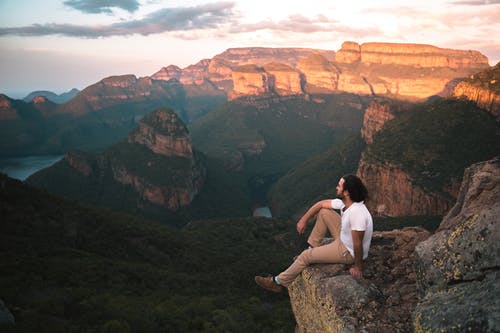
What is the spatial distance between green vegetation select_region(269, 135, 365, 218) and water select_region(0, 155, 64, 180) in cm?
12448

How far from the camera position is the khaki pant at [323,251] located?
35.5 ft

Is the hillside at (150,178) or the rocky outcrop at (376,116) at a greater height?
the rocky outcrop at (376,116)

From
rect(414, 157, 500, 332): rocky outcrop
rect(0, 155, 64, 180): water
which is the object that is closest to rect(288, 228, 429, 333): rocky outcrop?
rect(414, 157, 500, 332): rocky outcrop

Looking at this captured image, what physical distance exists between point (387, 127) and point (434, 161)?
2098 cm

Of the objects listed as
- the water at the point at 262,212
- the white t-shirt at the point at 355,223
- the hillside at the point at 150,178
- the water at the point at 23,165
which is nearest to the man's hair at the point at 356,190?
the white t-shirt at the point at 355,223

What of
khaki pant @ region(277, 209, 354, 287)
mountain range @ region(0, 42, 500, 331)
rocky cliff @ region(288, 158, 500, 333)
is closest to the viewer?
rocky cliff @ region(288, 158, 500, 333)

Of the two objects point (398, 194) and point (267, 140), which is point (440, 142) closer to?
point (398, 194)

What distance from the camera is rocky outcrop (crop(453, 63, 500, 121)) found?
6184 cm

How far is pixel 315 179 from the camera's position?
111m

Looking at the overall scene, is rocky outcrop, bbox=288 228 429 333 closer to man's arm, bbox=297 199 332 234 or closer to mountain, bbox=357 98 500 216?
man's arm, bbox=297 199 332 234

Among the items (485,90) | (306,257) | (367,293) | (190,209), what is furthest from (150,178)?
(367,293)

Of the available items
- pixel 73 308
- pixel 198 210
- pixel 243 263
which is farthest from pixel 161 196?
pixel 73 308

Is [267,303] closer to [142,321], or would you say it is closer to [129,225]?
[142,321]

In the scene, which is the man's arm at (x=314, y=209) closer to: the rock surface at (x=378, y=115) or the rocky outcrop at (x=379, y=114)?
the rocky outcrop at (x=379, y=114)
